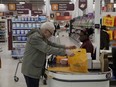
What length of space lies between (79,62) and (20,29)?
345 inches

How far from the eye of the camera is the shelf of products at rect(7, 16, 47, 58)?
12.4 m

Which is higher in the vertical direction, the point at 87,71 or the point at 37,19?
the point at 37,19

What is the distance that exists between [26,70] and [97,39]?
1514 mm

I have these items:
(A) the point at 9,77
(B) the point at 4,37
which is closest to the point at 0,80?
(A) the point at 9,77

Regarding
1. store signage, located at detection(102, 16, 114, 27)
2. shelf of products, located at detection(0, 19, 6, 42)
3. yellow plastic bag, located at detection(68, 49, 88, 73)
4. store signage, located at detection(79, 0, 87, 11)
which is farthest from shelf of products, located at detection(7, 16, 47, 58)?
shelf of products, located at detection(0, 19, 6, 42)

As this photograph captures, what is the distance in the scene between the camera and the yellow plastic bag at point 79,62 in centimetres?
406

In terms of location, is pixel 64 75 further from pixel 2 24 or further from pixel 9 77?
pixel 2 24

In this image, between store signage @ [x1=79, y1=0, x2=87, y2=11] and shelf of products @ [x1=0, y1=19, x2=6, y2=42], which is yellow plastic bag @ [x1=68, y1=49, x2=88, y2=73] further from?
shelf of products @ [x1=0, y1=19, x2=6, y2=42]

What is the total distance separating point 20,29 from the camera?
41.1 feet

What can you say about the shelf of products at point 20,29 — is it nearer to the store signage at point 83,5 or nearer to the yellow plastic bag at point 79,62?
the store signage at point 83,5

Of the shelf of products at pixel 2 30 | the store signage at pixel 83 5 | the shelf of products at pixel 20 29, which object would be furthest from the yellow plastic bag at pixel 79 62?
the shelf of products at pixel 2 30

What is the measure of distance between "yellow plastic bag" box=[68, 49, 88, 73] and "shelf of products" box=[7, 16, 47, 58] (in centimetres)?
839

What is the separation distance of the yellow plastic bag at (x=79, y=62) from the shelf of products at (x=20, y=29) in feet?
27.5

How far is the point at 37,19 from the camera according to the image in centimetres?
1247
